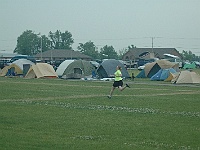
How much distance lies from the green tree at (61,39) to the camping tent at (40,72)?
349 feet

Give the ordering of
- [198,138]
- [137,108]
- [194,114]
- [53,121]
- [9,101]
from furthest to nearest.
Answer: [9,101]
[137,108]
[194,114]
[53,121]
[198,138]

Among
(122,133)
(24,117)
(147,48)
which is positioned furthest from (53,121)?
(147,48)

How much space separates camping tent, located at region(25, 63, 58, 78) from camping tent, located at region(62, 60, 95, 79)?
162 centimetres

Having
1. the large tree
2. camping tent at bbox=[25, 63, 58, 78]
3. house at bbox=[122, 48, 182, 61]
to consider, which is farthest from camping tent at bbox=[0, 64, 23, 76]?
the large tree

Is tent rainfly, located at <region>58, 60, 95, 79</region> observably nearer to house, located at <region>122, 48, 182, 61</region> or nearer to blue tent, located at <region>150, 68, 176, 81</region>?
blue tent, located at <region>150, 68, 176, 81</region>

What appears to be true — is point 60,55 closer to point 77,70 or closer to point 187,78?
point 77,70

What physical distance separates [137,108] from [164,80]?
30.3 metres

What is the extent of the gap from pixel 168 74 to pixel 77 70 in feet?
39.4

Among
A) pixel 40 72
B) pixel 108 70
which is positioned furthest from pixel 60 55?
pixel 108 70

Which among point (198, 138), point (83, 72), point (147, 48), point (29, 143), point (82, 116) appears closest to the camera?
point (29, 143)

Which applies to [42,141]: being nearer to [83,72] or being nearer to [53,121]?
[53,121]

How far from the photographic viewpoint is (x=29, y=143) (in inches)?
505

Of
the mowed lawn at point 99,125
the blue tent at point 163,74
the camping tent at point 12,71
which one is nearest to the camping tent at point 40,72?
the camping tent at point 12,71

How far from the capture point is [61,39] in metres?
167
